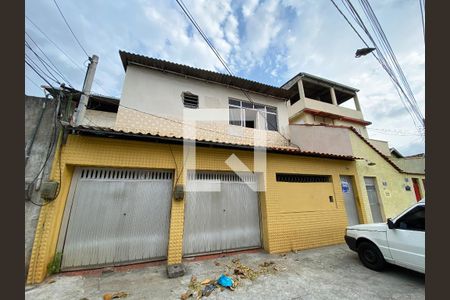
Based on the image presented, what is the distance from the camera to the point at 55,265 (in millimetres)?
4070

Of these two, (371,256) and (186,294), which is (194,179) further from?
(371,256)

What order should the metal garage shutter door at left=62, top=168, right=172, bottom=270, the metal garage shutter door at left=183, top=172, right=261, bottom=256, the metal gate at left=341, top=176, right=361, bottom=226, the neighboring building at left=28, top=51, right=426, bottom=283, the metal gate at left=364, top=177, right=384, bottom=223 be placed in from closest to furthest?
the metal garage shutter door at left=62, top=168, right=172, bottom=270
the neighboring building at left=28, top=51, right=426, bottom=283
the metal garage shutter door at left=183, top=172, right=261, bottom=256
the metal gate at left=341, top=176, right=361, bottom=226
the metal gate at left=364, top=177, right=384, bottom=223

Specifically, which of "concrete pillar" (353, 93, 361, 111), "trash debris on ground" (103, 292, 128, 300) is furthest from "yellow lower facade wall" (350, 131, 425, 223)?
"concrete pillar" (353, 93, 361, 111)

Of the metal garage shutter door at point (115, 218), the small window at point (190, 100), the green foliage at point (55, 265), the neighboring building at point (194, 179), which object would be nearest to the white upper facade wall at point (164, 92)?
the neighboring building at point (194, 179)

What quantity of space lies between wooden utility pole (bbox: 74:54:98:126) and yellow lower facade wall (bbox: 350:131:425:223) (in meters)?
10.8

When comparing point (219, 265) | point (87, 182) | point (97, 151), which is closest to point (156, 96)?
point (97, 151)

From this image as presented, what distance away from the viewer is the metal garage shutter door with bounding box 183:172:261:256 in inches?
211

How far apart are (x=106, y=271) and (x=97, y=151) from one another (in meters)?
2.95

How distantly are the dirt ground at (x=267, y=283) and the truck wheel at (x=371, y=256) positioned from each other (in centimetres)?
17

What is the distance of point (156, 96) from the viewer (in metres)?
7.74

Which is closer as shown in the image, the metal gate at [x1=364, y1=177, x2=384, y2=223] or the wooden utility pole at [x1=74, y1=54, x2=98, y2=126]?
the wooden utility pole at [x1=74, y1=54, x2=98, y2=126]

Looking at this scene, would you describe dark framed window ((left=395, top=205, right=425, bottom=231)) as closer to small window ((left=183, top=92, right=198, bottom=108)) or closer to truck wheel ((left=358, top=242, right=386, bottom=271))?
truck wheel ((left=358, top=242, right=386, bottom=271))

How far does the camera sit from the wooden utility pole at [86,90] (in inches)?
201

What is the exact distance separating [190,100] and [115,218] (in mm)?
5723
